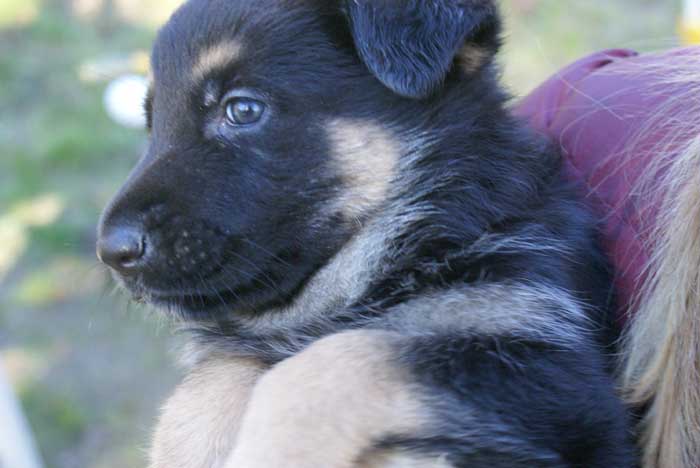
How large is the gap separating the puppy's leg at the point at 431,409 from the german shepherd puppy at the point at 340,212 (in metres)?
0.01

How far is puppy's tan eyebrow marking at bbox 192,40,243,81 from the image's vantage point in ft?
6.51

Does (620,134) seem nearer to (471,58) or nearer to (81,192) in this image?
(471,58)

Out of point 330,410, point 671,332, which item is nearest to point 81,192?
point 330,410

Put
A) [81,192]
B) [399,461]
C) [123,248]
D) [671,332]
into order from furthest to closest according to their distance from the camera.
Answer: [81,192] < [123,248] < [671,332] < [399,461]

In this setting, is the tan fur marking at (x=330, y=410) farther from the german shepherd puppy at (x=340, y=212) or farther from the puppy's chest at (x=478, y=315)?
the puppy's chest at (x=478, y=315)

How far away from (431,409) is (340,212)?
609 millimetres

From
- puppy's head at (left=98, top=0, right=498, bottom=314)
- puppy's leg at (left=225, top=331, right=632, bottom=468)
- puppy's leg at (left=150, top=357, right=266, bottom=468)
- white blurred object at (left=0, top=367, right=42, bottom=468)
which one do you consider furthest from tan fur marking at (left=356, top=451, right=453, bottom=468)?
white blurred object at (left=0, top=367, right=42, bottom=468)

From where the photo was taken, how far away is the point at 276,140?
Result: 1.95m

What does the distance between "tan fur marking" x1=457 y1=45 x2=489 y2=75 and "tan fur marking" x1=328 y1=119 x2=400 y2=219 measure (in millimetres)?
265

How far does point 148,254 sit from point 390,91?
27.2 inches

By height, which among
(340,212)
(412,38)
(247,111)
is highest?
(412,38)

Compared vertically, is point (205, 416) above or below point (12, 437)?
above

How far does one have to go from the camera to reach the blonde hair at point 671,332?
166cm

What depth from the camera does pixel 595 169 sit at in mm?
2070
